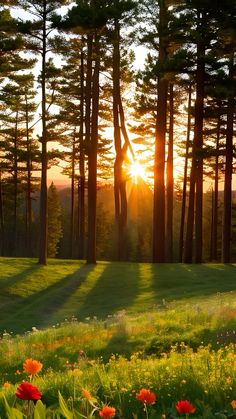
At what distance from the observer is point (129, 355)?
35.6 feet

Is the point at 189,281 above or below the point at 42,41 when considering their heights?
below

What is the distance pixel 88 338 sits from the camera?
1212cm

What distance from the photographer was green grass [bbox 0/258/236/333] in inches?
742

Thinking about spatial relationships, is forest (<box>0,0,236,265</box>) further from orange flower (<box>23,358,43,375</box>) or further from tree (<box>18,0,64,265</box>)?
orange flower (<box>23,358,43,375</box>)

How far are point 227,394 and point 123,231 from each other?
35.0m

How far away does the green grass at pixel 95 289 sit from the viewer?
742 inches

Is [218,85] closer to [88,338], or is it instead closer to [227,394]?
[88,338]

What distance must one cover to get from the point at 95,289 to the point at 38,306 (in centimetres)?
408

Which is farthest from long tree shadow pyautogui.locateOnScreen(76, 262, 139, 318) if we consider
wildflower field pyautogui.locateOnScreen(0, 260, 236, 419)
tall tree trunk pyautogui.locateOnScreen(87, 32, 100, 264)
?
tall tree trunk pyautogui.locateOnScreen(87, 32, 100, 264)

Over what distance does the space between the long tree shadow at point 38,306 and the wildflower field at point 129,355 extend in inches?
3.5

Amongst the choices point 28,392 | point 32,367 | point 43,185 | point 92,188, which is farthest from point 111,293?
point 28,392

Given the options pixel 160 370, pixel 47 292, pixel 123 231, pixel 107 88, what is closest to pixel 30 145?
pixel 107 88

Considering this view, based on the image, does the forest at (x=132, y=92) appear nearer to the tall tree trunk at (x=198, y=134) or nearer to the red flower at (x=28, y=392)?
the tall tree trunk at (x=198, y=134)

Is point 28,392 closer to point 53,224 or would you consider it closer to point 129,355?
point 129,355
